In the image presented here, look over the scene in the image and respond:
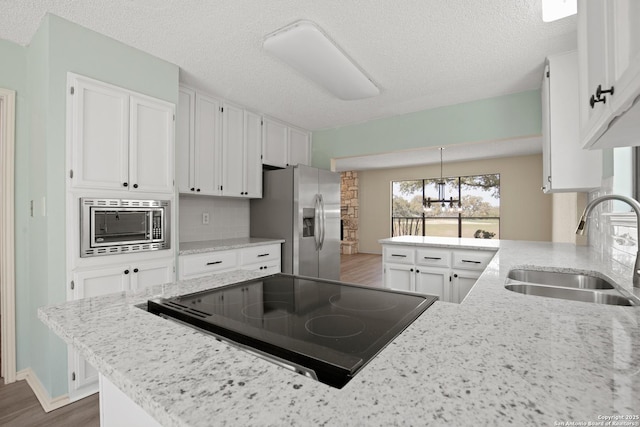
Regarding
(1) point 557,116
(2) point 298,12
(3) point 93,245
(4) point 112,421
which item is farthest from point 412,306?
(1) point 557,116

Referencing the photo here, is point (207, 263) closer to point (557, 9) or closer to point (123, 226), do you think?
point (123, 226)

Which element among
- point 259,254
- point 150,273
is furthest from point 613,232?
point 150,273

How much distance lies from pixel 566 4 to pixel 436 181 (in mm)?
6391

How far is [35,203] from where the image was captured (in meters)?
2.02

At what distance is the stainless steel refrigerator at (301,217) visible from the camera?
3.41m

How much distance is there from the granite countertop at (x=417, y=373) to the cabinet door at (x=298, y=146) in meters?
3.38

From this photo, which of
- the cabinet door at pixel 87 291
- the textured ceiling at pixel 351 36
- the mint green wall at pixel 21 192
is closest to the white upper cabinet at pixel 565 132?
the textured ceiling at pixel 351 36

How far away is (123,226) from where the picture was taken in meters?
2.05

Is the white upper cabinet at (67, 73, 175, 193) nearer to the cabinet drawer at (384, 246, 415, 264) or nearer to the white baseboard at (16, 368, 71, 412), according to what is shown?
the white baseboard at (16, 368, 71, 412)

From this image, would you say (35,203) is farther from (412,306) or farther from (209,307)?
(412,306)

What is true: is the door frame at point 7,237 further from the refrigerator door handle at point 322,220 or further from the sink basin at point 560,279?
the sink basin at point 560,279

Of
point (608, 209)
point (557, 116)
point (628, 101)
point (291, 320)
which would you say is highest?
point (557, 116)

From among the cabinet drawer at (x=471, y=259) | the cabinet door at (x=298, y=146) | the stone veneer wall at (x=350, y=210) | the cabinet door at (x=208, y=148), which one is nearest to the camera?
the cabinet drawer at (x=471, y=259)

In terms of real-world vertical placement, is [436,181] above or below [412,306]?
above
